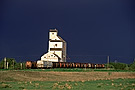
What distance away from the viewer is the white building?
94000mm

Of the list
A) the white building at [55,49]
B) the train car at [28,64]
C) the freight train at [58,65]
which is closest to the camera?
the train car at [28,64]

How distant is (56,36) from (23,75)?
A: 58.1m

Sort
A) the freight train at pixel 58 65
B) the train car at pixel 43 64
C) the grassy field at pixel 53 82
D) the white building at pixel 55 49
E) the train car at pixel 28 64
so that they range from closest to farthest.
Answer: the grassy field at pixel 53 82 < the train car at pixel 28 64 < the freight train at pixel 58 65 < the train car at pixel 43 64 < the white building at pixel 55 49

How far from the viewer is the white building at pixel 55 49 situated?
94000 millimetres

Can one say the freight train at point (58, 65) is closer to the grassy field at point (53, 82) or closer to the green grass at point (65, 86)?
the grassy field at point (53, 82)

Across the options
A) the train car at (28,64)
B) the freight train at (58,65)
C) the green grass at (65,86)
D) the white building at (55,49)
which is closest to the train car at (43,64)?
the freight train at (58,65)

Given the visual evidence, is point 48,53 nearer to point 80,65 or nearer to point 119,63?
point 80,65

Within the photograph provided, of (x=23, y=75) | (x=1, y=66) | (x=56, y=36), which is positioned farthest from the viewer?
(x=56, y=36)

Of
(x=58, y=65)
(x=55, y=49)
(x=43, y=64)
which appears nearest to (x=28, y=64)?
(x=43, y=64)

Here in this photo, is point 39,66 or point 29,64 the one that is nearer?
point 29,64

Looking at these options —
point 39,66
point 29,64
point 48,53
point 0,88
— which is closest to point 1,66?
point 29,64

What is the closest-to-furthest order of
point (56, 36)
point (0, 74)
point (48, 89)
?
point (48, 89), point (0, 74), point (56, 36)

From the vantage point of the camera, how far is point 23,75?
145 feet

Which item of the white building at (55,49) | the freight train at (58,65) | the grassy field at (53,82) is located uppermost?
the white building at (55,49)
